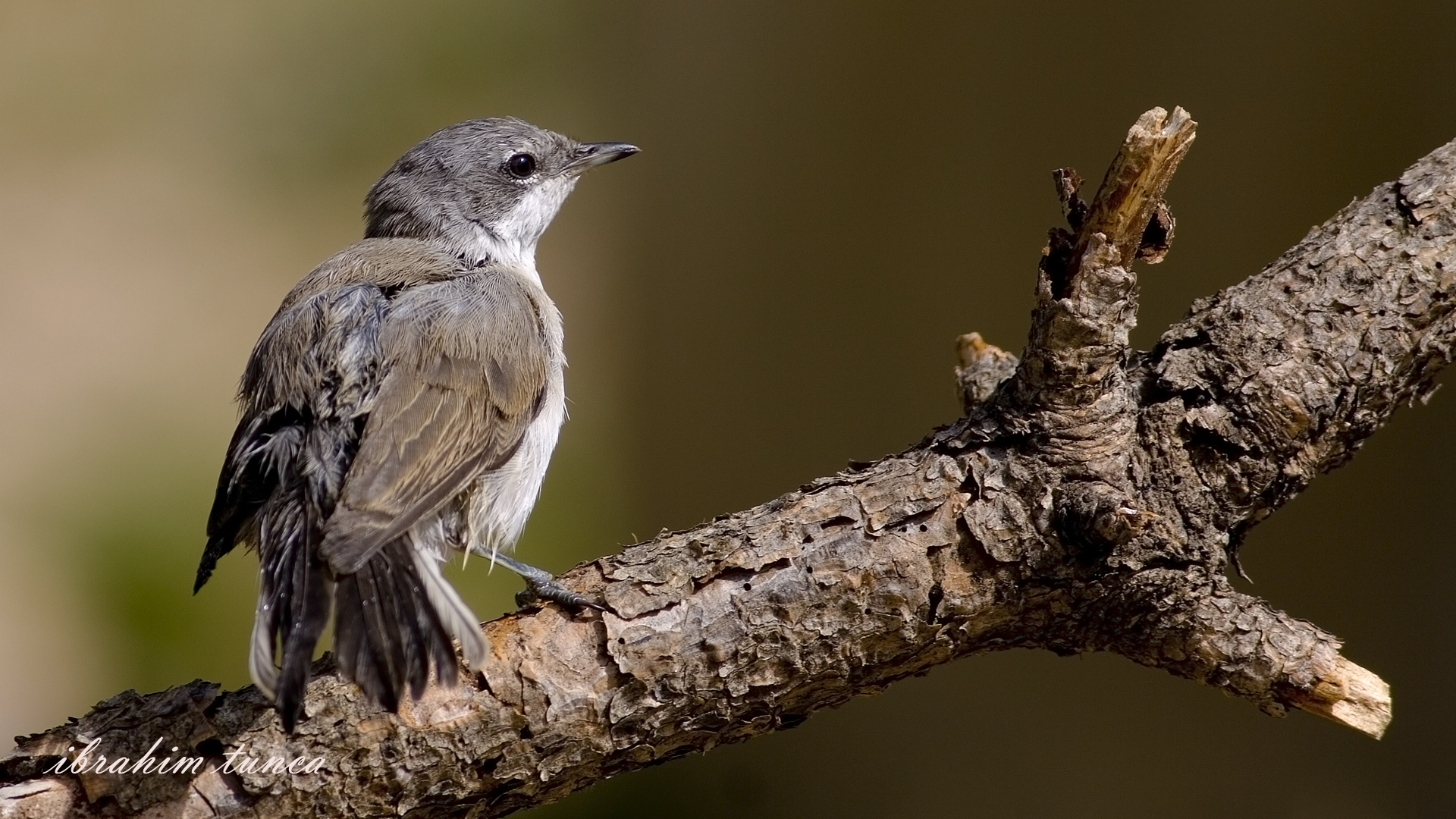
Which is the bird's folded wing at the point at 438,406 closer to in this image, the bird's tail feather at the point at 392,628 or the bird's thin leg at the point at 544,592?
the bird's tail feather at the point at 392,628

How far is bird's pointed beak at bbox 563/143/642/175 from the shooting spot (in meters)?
3.76

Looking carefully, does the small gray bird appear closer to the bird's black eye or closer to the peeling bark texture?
the peeling bark texture

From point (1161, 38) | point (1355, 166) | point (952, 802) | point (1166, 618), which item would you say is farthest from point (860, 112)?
point (1166, 618)

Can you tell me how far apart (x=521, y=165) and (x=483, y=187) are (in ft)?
0.57

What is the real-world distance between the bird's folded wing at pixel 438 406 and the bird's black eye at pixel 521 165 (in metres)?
0.69

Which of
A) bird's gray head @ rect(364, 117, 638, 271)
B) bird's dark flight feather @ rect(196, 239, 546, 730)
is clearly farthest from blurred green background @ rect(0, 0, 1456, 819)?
bird's dark flight feather @ rect(196, 239, 546, 730)

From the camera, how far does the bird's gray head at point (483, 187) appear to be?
11.3 feet

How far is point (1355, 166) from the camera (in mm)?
3701

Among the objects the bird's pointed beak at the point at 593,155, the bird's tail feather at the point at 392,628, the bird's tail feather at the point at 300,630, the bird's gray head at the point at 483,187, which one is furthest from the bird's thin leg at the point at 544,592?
the bird's pointed beak at the point at 593,155

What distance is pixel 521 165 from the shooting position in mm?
3646

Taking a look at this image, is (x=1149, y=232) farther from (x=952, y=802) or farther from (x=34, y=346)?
(x=34, y=346)

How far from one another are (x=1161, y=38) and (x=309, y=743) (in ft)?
11.4

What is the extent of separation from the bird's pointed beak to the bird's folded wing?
33.6 inches

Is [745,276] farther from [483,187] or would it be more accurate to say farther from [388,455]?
[388,455]
